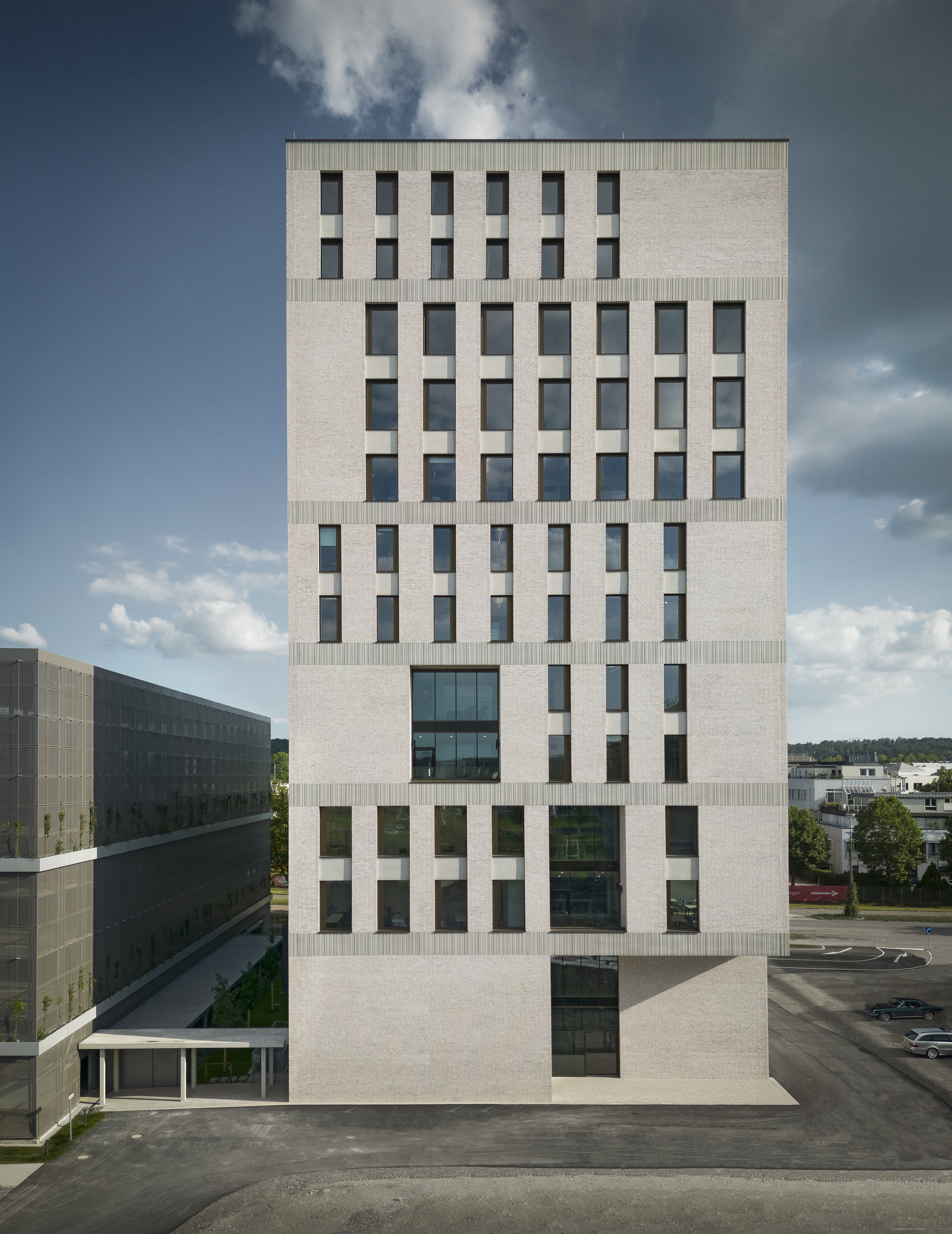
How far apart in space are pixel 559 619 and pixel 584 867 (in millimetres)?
9872

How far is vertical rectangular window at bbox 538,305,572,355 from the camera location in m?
33.3

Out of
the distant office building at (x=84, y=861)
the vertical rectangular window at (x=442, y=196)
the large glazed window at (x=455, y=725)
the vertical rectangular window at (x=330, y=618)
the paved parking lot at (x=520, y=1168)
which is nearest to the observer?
the paved parking lot at (x=520, y=1168)

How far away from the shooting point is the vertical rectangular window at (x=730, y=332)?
33094 millimetres

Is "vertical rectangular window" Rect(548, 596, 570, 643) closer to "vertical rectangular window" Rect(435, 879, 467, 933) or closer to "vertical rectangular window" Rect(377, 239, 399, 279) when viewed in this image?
"vertical rectangular window" Rect(435, 879, 467, 933)

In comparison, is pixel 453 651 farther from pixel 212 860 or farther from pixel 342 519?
pixel 212 860

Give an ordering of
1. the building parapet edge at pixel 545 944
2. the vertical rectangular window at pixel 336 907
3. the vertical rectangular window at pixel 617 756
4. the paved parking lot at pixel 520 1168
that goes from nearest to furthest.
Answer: the paved parking lot at pixel 520 1168
the building parapet edge at pixel 545 944
the vertical rectangular window at pixel 336 907
the vertical rectangular window at pixel 617 756

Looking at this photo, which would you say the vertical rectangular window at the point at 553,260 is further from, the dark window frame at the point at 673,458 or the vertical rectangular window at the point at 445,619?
the vertical rectangular window at the point at 445,619

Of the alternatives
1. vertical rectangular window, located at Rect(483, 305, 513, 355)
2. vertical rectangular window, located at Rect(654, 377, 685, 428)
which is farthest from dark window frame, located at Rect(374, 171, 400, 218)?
vertical rectangular window, located at Rect(654, 377, 685, 428)

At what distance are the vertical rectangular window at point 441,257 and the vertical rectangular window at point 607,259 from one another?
6050 millimetres

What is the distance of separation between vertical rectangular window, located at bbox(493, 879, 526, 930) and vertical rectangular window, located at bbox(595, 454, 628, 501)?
51.6ft

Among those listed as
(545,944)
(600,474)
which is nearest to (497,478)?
(600,474)

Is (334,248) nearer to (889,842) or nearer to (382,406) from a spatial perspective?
(382,406)

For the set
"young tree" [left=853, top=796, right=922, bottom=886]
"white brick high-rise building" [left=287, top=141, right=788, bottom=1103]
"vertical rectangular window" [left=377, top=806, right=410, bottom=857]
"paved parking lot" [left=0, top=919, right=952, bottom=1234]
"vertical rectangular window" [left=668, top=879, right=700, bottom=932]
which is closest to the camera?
"paved parking lot" [left=0, top=919, right=952, bottom=1234]

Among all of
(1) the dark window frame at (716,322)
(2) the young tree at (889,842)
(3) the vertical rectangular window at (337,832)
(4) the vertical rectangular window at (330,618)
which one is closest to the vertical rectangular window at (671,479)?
(1) the dark window frame at (716,322)
